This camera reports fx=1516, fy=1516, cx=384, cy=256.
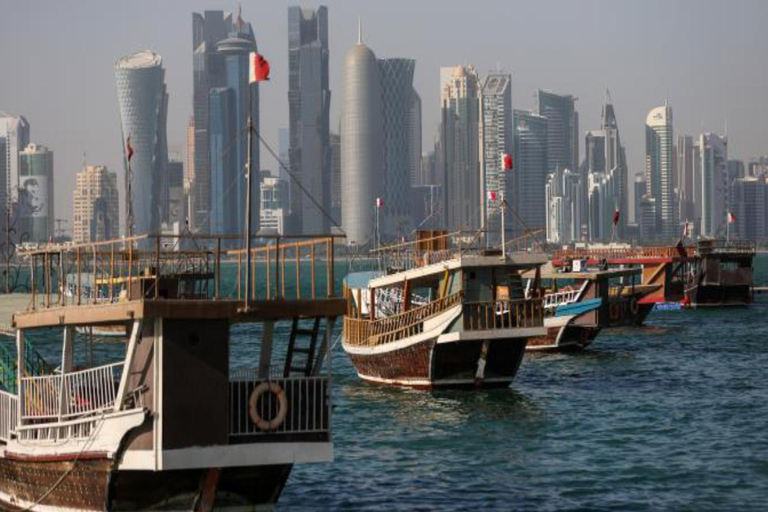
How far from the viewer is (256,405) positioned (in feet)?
81.6

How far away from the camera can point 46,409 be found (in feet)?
89.7

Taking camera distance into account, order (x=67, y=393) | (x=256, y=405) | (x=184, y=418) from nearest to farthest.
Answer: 1. (x=184, y=418)
2. (x=256, y=405)
3. (x=67, y=393)

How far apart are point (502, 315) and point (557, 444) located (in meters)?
8.00

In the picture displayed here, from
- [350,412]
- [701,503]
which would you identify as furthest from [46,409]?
[350,412]

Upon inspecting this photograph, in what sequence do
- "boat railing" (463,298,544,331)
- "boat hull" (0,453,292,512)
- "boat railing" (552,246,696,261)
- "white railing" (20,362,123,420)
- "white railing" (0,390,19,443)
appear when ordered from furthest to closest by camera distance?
"boat railing" (552,246,696,261), "boat railing" (463,298,544,331), "white railing" (0,390,19,443), "white railing" (20,362,123,420), "boat hull" (0,453,292,512)

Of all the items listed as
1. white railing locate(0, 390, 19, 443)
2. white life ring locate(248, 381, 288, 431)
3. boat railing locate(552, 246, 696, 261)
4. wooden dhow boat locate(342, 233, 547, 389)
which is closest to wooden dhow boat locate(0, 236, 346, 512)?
white life ring locate(248, 381, 288, 431)

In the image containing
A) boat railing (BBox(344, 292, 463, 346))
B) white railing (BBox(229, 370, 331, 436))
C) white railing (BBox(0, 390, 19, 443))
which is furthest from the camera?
boat railing (BBox(344, 292, 463, 346))

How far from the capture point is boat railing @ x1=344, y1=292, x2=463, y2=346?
45625 mm

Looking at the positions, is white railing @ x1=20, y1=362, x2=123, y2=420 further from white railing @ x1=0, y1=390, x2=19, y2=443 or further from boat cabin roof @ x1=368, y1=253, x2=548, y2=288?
boat cabin roof @ x1=368, y1=253, x2=548, y2=288

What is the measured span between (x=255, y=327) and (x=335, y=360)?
116ft

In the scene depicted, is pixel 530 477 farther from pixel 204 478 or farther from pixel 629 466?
pixel 204 478

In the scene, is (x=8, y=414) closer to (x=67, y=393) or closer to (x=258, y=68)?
(x=67, y=393)

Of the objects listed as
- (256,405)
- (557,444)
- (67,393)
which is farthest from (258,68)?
(557,444)

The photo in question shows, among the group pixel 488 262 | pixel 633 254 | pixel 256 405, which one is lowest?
pixel 256 405
